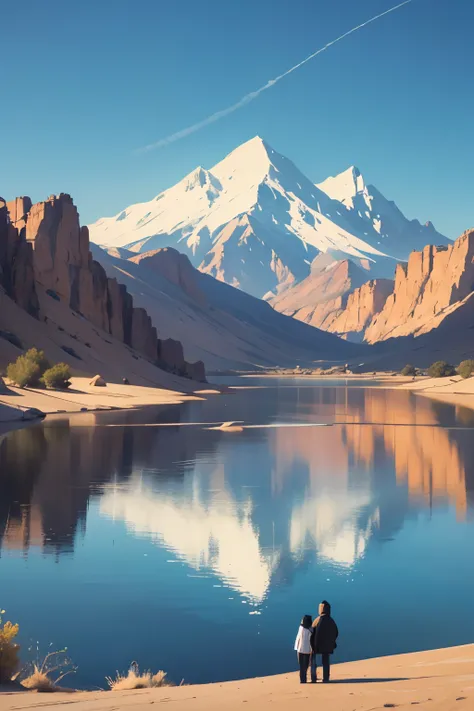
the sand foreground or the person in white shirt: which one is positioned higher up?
the person in white shirt

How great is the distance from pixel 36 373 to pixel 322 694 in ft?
239

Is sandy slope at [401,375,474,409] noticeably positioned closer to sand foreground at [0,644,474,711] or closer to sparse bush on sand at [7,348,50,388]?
sparse bush on sand at [7,348,50,388]

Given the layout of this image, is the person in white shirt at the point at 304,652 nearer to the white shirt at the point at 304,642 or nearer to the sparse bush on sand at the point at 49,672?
the white shirt at the point at 304,642

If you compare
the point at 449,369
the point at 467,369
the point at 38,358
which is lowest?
the point at 38,358

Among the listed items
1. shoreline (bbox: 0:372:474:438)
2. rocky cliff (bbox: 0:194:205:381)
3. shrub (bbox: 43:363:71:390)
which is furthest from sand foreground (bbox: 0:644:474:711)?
rocky cliff (bbox: 0:194:205:381)

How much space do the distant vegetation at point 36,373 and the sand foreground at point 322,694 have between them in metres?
69.2

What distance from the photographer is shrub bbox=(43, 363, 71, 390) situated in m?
84.6

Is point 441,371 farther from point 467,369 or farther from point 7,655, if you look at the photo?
point 7,655

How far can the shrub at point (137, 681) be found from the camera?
13.4m

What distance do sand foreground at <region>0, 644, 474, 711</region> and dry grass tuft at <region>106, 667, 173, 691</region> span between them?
0.48 m

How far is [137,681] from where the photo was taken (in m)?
13.5

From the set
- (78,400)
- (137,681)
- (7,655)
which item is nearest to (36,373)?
(78,400)

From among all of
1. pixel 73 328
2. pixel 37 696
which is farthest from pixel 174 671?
pixel 73 328

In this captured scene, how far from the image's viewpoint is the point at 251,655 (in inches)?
629
